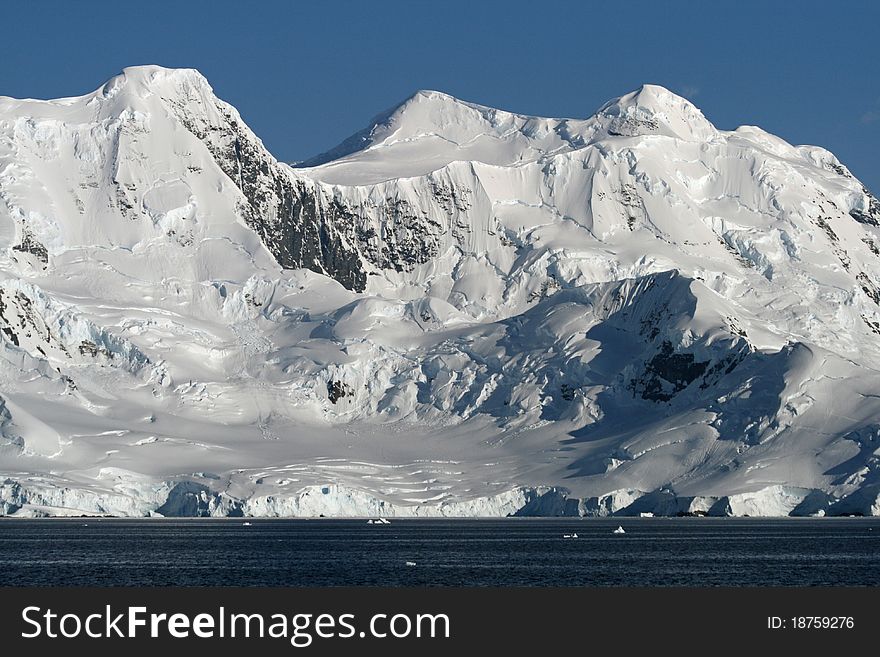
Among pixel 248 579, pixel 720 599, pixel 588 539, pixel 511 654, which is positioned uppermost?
pixel 588 539

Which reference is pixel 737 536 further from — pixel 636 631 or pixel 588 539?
pixel 636 631

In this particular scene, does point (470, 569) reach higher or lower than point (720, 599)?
higher

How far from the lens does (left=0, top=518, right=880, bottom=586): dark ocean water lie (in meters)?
123

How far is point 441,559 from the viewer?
14762 cm

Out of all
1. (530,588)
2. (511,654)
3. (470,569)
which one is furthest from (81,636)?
(470,569)

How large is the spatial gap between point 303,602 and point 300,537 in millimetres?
92867

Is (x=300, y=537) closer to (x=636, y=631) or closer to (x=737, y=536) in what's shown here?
(x=737, y=536)

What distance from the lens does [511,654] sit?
261ft

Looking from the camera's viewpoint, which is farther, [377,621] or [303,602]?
[303,602]

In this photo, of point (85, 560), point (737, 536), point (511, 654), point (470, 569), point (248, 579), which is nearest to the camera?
point (511, 654)

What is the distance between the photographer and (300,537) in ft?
634

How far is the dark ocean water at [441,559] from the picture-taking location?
123 meters

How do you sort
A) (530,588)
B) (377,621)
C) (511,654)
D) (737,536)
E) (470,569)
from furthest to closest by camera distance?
(737,536) → (470,569) → (530,588) → (377,621) → (511,654)

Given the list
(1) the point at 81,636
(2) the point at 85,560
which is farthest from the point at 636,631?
(2) the point at 85,560
